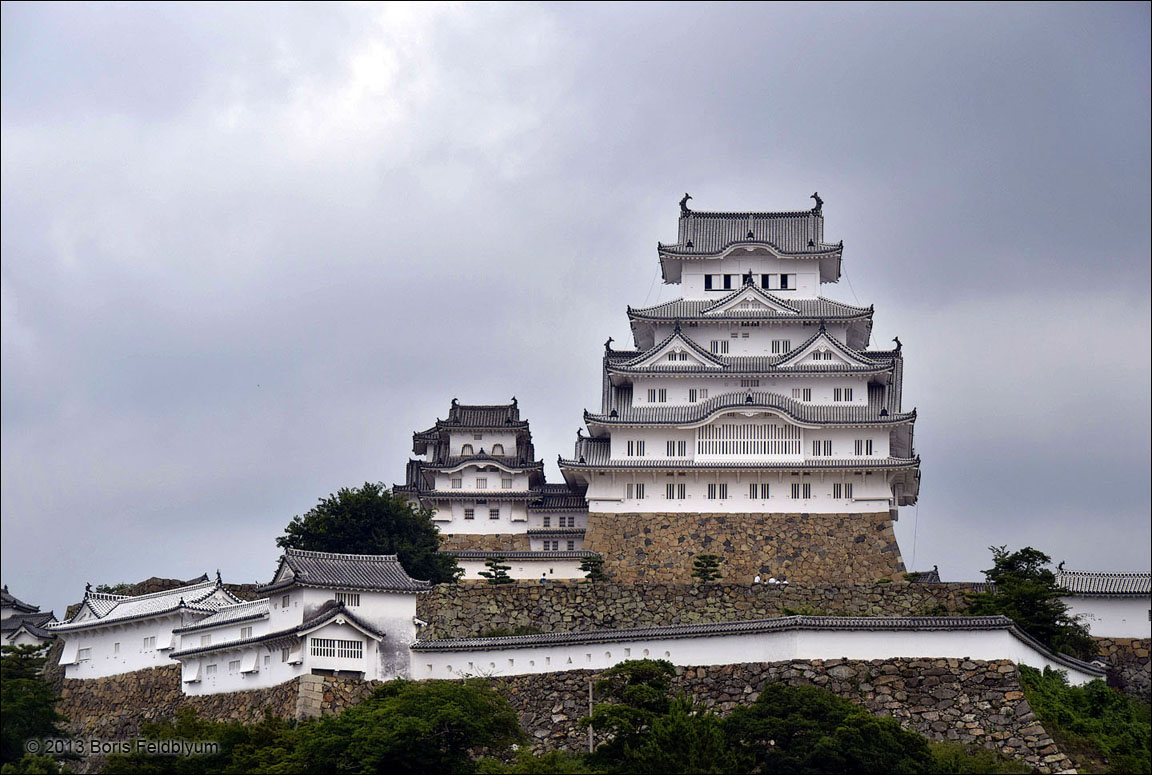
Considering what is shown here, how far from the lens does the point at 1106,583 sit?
138 ft

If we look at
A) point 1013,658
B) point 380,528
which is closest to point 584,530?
point 380,528

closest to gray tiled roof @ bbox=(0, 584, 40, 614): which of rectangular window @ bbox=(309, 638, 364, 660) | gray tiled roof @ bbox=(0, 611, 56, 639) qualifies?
gray tiled roof @ bbox=(0, 611, 56, 639)

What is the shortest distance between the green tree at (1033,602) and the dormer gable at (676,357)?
14.8 m

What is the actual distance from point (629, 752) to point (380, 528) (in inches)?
703

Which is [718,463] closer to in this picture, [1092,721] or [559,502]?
[559,502]

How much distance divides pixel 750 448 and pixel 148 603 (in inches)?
728

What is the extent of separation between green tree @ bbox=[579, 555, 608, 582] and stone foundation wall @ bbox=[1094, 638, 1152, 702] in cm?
1326

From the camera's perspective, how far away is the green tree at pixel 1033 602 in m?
39.4

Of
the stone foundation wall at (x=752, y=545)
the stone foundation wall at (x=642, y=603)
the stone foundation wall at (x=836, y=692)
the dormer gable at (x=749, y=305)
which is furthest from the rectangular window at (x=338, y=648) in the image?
the dormer gable at (x=749, y=305)

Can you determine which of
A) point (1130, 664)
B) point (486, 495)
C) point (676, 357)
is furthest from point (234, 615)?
point (1130, 664)

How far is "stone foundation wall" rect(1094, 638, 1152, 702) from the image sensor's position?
40.4 meters

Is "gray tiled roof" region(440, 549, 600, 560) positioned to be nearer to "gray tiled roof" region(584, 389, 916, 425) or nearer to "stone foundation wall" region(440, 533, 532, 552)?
"stone foundation wall" region(440, 533, 532, 552)

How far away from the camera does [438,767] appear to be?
32.7m

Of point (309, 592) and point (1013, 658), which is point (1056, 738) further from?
point (309, 592)
